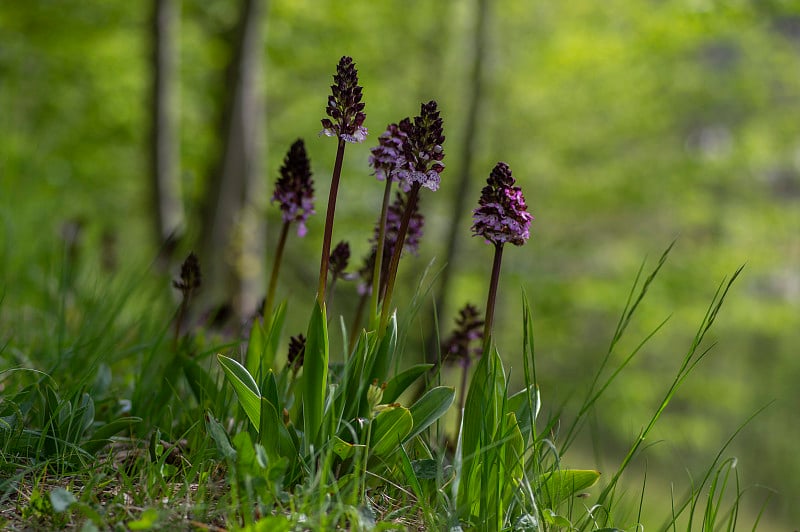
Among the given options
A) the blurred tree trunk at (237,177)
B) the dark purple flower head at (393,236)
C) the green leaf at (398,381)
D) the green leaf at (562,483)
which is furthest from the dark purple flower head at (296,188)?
the blurred tree trunk at (237,177)

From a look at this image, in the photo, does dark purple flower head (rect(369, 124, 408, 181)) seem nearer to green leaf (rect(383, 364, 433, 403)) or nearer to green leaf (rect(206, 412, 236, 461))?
green leaf (rect(383, 364, 433, 403))

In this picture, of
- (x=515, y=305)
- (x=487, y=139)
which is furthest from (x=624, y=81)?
(x=515, y=305)

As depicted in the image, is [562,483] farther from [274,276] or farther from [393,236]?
[274,276]

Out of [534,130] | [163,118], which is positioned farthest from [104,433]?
[534,130]

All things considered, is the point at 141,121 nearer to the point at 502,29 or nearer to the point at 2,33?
the point at 2,33

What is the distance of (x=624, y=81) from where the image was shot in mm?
12586

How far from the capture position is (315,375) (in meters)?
1.78

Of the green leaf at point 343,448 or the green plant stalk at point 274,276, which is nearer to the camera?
the green leaf at point 343,448

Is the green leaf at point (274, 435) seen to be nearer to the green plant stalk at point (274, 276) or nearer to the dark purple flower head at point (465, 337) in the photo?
the green plant stalk at point (274, 276)

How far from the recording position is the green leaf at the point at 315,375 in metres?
1.76

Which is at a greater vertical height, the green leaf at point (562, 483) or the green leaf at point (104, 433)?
the green leaf at point (562, 483)

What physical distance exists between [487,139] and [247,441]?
1339 centimetres

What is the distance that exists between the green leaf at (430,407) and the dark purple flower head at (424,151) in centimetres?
49

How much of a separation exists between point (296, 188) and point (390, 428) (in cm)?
86
